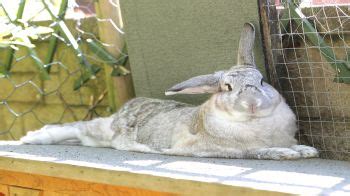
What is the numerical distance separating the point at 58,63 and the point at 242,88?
1669mm

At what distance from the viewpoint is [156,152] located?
3094 millimetres

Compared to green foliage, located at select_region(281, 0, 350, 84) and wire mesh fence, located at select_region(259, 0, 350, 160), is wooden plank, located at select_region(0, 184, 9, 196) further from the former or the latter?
green foliage, located at select_region(281, 0, 350, 84)

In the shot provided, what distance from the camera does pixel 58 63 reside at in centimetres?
412

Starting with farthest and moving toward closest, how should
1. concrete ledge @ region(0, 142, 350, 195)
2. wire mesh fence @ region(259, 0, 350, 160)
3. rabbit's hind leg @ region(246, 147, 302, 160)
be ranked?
1. wire mesh fence @ region(259, 0, 350, 160)
2. rabbit's hind leg @ region(246, 147, 302, 160)
3. concrete ledge @ region(0, 142, 350, 195)

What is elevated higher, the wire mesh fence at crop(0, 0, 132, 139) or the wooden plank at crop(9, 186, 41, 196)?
the wire mesh fence at crop(0, 0, 132, 139)

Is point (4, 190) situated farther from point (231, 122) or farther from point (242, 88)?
point (242, 88)

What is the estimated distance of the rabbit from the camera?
278 cm

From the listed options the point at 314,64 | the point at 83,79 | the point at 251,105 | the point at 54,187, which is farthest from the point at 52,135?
the point at 314,64

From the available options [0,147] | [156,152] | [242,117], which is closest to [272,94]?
[242,117]

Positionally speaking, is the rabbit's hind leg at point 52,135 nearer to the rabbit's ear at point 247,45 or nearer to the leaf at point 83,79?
the leaf at point 83,79

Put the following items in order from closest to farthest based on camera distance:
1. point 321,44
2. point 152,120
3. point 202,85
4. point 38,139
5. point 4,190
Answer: point 321,44 → point 202,85 → point 4,190 → point 152,120 → point 38,139

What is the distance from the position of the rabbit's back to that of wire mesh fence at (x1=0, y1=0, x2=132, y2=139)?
0.35 m

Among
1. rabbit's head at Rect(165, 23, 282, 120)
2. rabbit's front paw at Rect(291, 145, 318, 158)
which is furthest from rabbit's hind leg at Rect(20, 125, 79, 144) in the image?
rabbit's front paw at Rect(291, 145, 318, 158)

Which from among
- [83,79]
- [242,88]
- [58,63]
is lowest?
[242,88]
